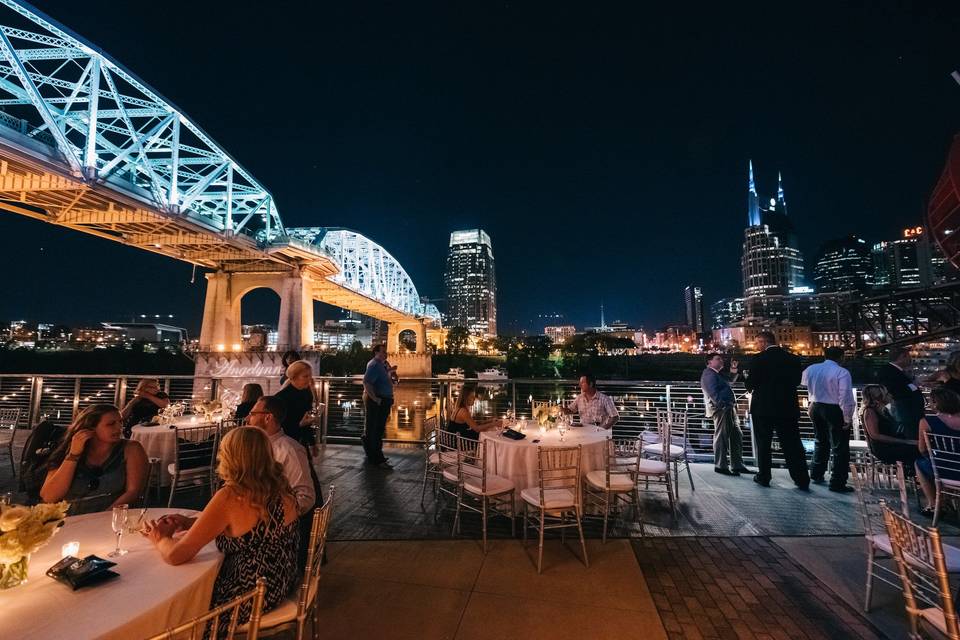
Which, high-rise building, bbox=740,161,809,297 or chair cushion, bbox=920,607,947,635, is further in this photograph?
high-rise building, bbox=740,161,809,297

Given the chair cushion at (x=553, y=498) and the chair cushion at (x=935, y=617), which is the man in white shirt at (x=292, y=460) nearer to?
the chair cushion at (x=553, y=498)

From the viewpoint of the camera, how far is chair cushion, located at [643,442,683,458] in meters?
5.48

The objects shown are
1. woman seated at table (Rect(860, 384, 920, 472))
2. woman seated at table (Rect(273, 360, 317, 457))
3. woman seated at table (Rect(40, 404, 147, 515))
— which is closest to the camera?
woman seated at table (Rect(40, 404, 147, 515))

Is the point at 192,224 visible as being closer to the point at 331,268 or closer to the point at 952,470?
the point at 331,268

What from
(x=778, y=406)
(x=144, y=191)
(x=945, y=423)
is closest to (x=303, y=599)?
(x=945, y=423)

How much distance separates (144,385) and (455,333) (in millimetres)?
89200

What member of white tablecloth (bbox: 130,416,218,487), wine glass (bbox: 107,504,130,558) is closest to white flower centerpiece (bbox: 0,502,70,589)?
wine glass (bbox: 107,504,130,558)

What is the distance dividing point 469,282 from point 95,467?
164140 mm

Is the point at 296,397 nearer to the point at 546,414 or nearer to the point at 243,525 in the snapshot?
the point at 243,525

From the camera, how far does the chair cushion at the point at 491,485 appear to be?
4.29 m

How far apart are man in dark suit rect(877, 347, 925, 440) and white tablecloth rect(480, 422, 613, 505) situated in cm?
391

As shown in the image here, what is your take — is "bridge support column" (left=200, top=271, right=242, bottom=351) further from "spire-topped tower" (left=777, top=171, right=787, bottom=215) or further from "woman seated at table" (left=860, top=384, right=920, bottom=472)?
"spire-topped tower" (left=777, top=171, right=787, bottom=215)

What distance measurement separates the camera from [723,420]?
6.64 metres

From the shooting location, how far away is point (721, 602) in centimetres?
321
